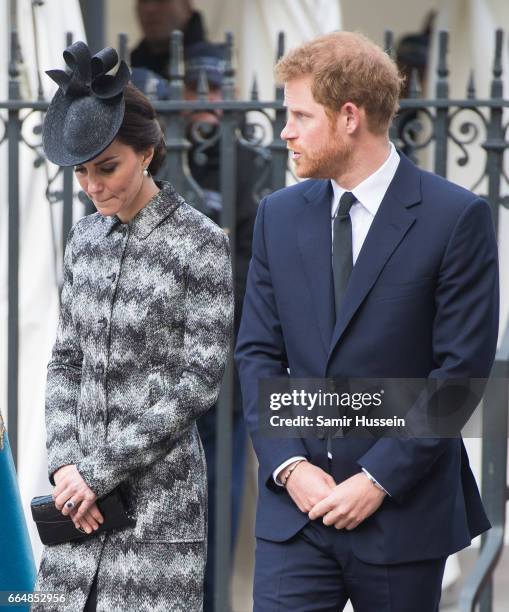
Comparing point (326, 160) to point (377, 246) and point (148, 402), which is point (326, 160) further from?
point (148, 402)

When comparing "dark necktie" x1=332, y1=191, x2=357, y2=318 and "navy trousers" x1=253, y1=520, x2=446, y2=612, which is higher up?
"dark necktie" x1=332, y1=191, x2=357, y2=318

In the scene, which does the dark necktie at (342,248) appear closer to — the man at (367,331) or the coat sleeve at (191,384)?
the man at (367,331)

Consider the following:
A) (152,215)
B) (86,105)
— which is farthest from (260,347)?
(86,105)

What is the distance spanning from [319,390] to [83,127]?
2.68 ft

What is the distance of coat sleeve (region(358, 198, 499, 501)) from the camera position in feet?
9.52

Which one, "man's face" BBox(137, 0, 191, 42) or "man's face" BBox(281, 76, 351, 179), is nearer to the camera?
"man's face" BBox(281, 76, 351, 179)

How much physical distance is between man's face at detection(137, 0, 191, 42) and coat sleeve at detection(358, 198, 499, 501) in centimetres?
417

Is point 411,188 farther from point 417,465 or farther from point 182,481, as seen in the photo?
point 182,481

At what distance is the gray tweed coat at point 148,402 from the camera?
120 inches

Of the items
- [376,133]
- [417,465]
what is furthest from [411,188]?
[417,465]

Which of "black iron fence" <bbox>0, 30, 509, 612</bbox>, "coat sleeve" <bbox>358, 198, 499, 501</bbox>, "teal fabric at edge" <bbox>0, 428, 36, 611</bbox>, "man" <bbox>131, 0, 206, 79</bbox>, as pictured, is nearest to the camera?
"coat sleeve" <bbox>358, 198, 499, 501</bbox>

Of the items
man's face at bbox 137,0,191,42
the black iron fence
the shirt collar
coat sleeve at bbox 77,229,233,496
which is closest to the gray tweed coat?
coat sleeve at bbox 77,229,233,496

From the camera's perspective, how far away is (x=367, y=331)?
2.94 metres

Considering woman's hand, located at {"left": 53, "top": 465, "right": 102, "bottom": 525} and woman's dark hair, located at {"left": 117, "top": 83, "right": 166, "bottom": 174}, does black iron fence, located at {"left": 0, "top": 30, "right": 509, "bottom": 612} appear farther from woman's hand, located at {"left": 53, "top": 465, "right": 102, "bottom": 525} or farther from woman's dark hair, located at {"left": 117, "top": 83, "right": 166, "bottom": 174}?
woman's hand, located at {"left": 53, "top": 465, "right": 102, "bottom": 525}
